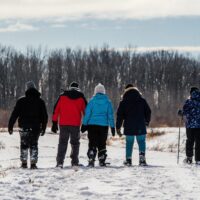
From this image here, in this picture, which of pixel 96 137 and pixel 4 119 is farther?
pixel 4 119

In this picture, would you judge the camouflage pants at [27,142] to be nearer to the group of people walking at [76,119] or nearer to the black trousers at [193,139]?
the group of people walking at [76,119]

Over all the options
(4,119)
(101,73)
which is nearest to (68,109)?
(4,119)

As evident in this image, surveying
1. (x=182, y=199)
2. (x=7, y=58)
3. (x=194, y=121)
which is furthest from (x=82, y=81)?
(x=182, y=199)

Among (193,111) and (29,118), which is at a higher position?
(193,111)

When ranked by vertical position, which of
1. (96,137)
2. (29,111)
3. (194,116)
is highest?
(29,111)

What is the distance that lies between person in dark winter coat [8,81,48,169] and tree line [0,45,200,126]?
65875 mm

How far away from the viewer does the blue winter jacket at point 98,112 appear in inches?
433

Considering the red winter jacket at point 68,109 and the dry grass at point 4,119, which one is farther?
the dry grass at point 4,119

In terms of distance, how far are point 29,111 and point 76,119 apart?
0.99 metres

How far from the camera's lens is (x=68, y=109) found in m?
11.0

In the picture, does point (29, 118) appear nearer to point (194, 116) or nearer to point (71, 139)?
point (71, 139)

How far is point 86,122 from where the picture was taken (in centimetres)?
1099

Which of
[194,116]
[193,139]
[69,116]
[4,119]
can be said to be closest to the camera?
[69,116]

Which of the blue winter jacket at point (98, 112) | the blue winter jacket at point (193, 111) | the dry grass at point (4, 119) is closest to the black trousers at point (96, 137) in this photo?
the blue winter jacket at point (98, 112)
